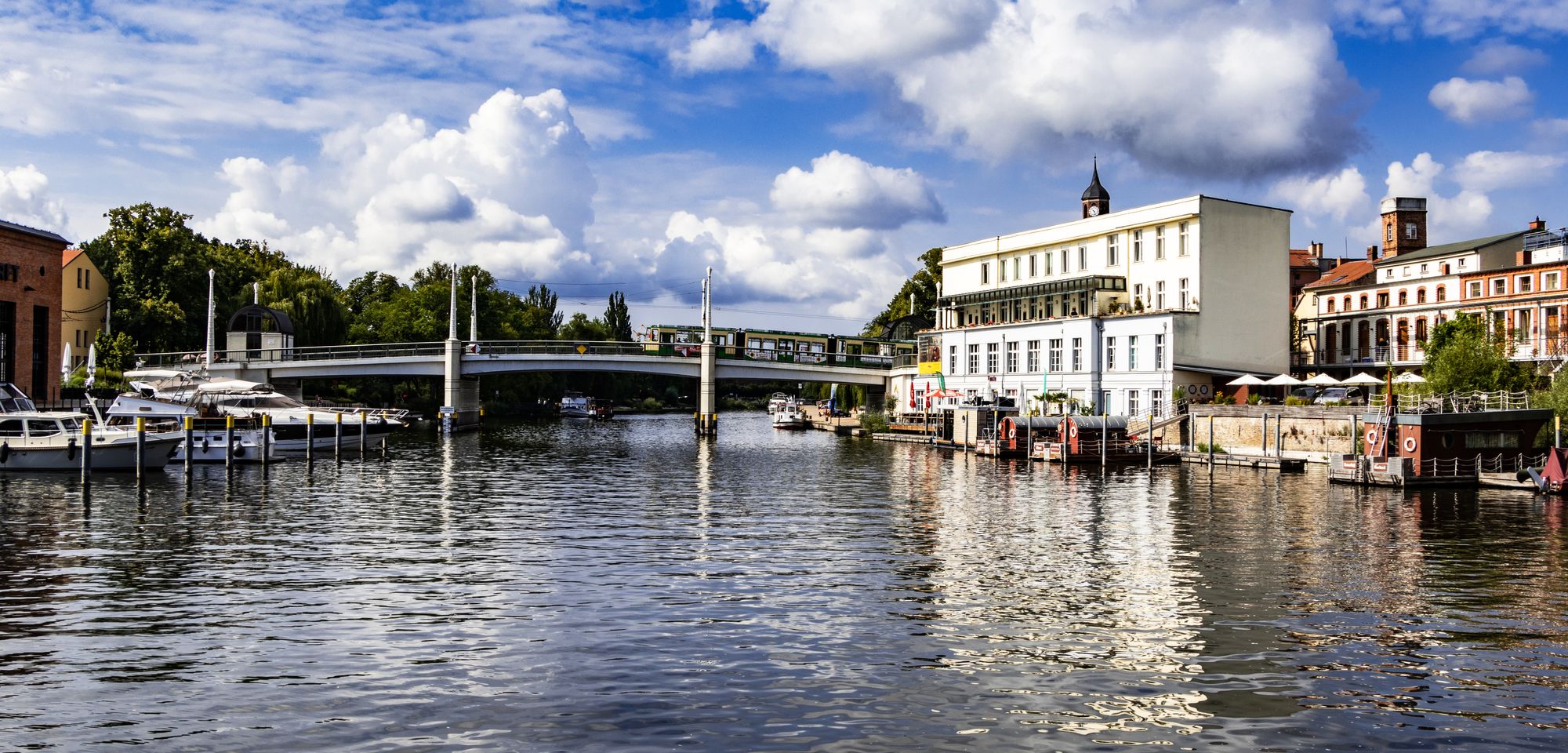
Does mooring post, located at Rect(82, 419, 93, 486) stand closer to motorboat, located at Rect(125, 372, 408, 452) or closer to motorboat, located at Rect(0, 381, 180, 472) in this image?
motorboat, located at Rect(0, 381, 180, 472)

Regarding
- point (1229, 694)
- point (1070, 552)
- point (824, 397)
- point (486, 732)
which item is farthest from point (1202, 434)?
point (824, 397)

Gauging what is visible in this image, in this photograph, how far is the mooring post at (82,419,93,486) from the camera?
4984 centimetres

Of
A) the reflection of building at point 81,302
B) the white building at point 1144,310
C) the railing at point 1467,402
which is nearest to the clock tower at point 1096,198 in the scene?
the white building at point 1144,310

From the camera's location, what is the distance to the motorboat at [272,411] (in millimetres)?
70812

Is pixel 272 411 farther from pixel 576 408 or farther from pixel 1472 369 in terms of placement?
pixel 576 408

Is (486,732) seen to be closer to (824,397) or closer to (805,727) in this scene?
(805,727)

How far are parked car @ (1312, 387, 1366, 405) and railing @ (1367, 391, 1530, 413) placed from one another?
15.5ft

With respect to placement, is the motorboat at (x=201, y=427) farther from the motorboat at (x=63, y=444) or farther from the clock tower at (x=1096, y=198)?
the clock tower at (x=1096, y=198)

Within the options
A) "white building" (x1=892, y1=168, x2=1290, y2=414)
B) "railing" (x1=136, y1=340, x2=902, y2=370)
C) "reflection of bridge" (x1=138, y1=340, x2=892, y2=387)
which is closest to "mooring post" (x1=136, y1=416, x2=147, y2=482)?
"railing" (x1=136, y1=340, x2=902, y2=370)

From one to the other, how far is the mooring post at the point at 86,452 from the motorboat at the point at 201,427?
5587mm

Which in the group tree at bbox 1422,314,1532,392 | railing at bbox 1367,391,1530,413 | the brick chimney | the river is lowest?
the river

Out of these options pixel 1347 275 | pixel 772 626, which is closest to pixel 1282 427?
pixel 1347 275

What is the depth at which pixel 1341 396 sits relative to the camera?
83312 mm

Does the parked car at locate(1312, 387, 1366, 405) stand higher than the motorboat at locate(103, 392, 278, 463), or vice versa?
the parked car at locate(1312, 387, 1366, 405)
